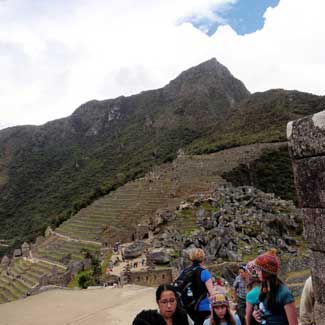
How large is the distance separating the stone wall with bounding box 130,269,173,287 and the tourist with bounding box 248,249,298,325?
43.2ft

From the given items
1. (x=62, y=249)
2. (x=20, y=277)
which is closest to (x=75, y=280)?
(x=20, y=277)

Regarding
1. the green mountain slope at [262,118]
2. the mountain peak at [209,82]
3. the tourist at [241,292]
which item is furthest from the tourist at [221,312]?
the mountain peak at [209,82]

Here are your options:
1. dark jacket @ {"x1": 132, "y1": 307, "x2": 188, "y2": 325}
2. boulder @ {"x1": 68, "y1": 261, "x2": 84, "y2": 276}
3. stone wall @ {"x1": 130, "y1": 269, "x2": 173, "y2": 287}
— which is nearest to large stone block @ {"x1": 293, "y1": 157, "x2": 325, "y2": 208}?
dark jacket @ {"x1": 132, "y1": 307, "x2": 188, "y2": 325}

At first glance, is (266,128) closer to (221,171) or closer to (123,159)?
(221,171)

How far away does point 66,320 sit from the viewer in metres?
6.65

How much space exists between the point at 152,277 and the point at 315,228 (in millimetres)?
14392

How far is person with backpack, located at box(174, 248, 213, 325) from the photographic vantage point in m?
3.64

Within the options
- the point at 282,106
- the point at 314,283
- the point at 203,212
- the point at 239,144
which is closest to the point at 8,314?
the point at 314,283

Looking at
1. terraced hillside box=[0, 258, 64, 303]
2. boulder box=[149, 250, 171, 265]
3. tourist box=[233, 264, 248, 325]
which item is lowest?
terraced hillside box=[0, 258, 64, 303]

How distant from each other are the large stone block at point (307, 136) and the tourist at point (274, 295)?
83 cm

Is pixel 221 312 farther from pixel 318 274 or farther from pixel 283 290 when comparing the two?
pixel 318 274

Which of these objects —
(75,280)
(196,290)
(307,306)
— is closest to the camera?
(307,306)

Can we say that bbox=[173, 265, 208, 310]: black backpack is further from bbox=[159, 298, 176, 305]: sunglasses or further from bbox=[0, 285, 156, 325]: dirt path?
bbox=[0, 285, 156, 325]: dirt path

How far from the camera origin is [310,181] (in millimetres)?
2232
